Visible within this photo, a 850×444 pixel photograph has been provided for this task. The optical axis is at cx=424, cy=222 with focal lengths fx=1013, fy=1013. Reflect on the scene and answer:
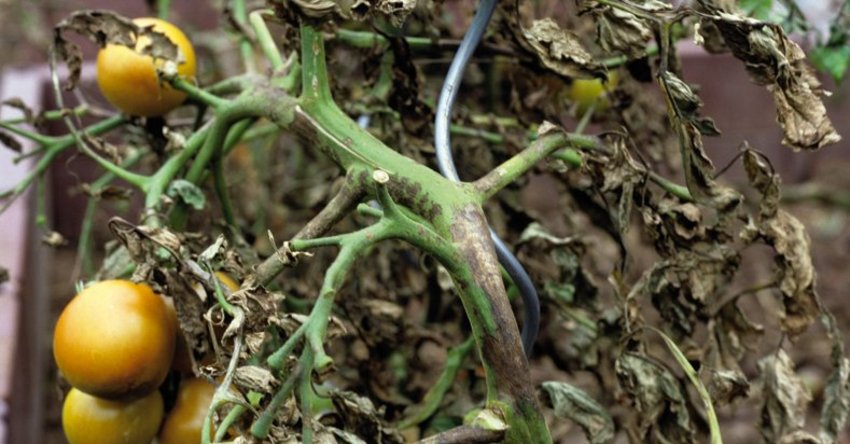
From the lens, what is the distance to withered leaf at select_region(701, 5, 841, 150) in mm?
624

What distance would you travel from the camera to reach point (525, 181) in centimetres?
103

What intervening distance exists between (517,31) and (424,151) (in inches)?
5.0

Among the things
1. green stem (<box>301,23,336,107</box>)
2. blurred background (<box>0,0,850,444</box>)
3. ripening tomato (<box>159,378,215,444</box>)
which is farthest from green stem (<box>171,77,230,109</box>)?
blurred background (<box>0,0,850,444</box>)

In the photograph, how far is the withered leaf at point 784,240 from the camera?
0.72 m

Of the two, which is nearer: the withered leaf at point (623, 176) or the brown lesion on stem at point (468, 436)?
the brown lesion on stem at point (468, 436)

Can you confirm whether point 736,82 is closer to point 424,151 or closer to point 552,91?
point 552,91

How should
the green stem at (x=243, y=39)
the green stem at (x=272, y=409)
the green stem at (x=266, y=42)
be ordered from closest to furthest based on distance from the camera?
the green stem at (x=272, y=409)
the green stem at (x=266, y=42)
the green stem at (x=243, y=39)

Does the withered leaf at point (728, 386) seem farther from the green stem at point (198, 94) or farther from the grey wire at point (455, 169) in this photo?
the green stem at point (198, 94)

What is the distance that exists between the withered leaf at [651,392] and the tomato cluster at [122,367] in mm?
283

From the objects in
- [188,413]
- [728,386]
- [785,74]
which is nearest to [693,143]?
[785,74]

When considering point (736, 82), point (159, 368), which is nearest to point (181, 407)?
point (159, 368)

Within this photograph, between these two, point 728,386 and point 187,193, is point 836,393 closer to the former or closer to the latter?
point 728,386

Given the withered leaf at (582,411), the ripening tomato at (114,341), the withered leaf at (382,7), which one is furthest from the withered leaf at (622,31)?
the ripening tomato at (114,341)

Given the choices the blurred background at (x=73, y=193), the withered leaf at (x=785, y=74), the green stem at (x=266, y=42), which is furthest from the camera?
the blurred background at (x=73, y=193)
